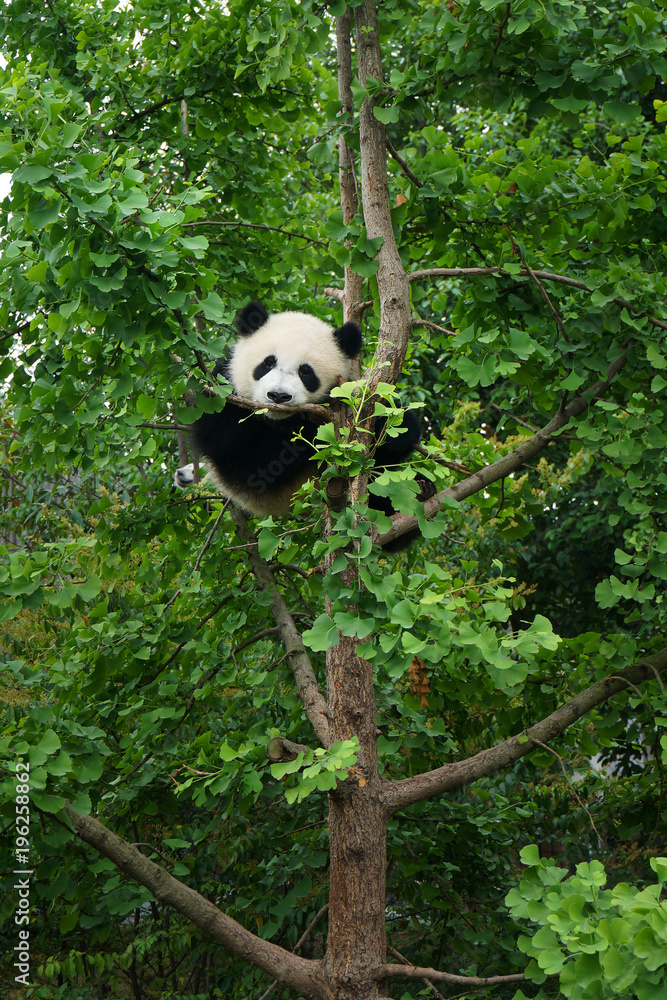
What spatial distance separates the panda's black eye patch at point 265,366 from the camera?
361 cm

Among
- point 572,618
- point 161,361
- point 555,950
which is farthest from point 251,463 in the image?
point 572,618

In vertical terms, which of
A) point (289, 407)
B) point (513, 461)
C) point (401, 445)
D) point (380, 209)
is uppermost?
point (380, 209)

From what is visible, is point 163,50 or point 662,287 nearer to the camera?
point 662,287

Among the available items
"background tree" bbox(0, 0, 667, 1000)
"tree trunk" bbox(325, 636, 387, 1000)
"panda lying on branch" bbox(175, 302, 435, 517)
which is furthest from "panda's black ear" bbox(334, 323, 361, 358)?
"tree trunk" bbox(325, 636, 387, 1000)

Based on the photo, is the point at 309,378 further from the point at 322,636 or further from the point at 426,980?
the point at 426,980

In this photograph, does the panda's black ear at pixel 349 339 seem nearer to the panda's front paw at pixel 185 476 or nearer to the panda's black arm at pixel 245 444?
the panda's black arm at pixel 245 444

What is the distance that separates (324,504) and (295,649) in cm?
109

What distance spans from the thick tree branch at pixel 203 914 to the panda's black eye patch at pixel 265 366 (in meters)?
1.97

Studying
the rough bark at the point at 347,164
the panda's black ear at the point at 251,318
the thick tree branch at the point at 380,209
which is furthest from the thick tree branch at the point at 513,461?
the panda's black ear at the point at 251,318

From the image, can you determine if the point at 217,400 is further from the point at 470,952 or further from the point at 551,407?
the point at 470,952

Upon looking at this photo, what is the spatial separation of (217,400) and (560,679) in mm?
1872

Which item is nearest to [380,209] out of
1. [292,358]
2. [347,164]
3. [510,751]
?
[347,164]

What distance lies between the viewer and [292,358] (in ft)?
11.7

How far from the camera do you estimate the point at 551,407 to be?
3.23 m
